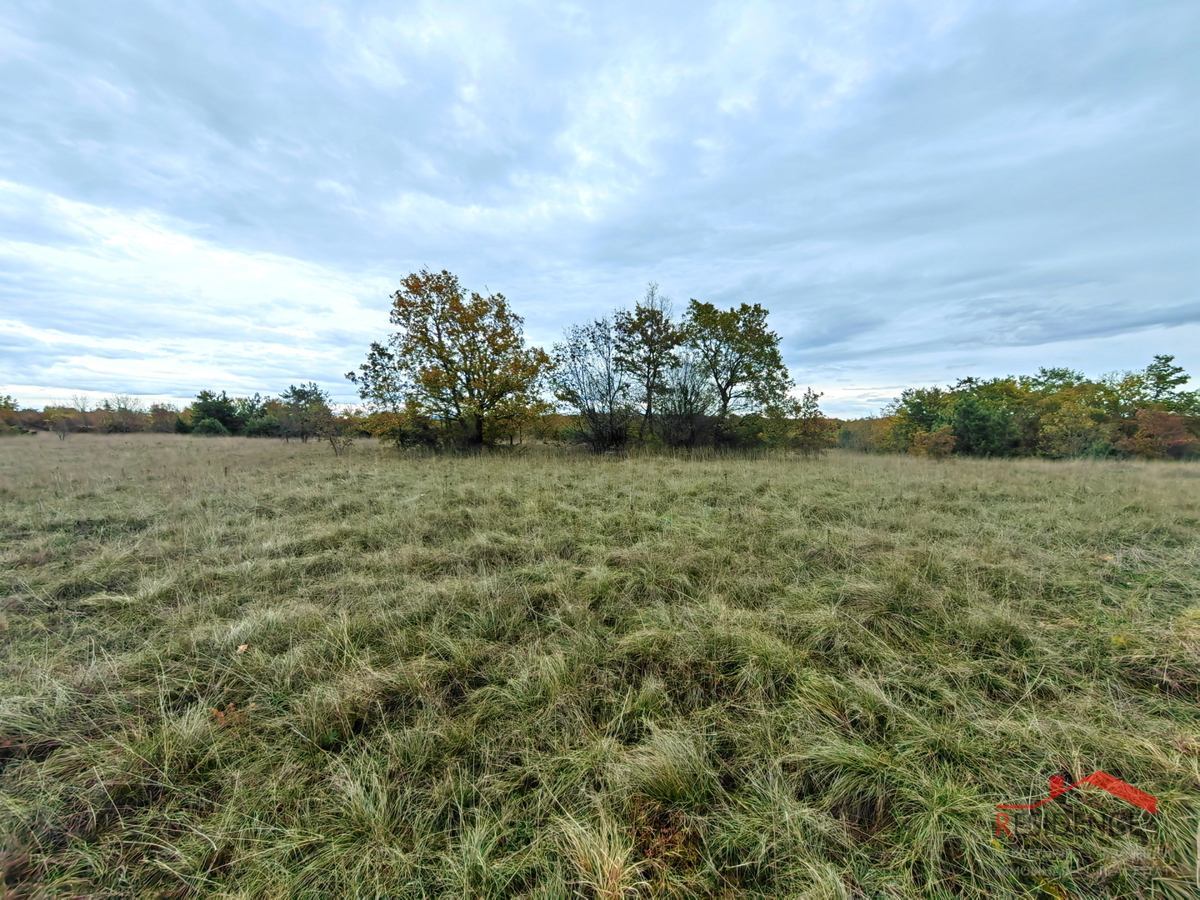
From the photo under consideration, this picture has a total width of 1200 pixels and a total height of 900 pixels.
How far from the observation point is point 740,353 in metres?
18.6

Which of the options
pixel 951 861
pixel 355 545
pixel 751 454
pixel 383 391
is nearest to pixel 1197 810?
pixel 951 861

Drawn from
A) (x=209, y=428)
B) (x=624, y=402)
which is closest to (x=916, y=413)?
(x=624, y=402)

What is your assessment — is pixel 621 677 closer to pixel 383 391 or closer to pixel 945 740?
pixel 945 740

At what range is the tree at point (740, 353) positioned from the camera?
18.2 m

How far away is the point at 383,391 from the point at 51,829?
1616 cm

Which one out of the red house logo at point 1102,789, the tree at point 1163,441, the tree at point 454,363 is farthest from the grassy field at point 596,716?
the tree at point 1163,441

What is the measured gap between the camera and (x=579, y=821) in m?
1.57

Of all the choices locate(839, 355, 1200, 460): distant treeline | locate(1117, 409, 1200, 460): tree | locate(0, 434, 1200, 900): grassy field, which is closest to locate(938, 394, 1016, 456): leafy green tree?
locate(839, 355, 1200, 460): distant treeline

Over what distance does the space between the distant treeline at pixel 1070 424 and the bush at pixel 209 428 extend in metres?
45.8

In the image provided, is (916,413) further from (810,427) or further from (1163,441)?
(810,427)

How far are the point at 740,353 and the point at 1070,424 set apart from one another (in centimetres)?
1908

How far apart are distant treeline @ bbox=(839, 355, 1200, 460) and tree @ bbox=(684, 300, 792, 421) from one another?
7.10 m

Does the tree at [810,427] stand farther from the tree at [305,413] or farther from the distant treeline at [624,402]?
the tree at [305,413]

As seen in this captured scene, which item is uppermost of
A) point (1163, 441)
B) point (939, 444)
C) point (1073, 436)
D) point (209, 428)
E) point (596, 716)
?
point (209, 428)
